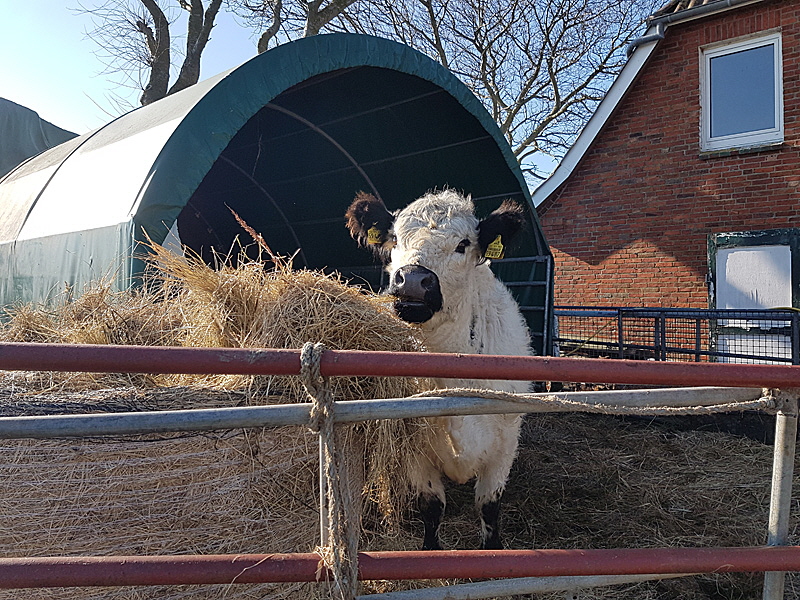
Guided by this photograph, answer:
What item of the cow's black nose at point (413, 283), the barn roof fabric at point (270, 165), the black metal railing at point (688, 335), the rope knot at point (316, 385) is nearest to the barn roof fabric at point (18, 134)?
the barn roof fabric at point (270, 165)

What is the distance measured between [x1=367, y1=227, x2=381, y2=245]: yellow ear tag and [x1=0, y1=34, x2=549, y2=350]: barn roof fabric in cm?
117

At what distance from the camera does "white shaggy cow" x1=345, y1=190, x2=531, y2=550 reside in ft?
10.2

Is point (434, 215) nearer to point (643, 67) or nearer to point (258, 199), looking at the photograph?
point (258, 199)

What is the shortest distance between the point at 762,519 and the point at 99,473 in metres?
4.26

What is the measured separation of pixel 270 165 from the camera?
7.73 meters

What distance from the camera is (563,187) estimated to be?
430 inches

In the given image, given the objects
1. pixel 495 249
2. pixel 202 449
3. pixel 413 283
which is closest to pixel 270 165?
pixel 495 249

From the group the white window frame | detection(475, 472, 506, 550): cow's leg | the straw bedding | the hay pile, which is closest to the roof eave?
the white window frame

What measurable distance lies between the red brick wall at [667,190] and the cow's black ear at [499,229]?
665 centimetres

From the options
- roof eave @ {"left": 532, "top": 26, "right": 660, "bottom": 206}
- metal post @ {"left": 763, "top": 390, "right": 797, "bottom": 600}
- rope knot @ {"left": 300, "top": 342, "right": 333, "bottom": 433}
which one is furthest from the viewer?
roof eave @ {"left": 532, "top": 26, "right": 660, "bottom": 206}

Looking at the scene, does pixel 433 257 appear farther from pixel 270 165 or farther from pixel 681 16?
pixel 681 16

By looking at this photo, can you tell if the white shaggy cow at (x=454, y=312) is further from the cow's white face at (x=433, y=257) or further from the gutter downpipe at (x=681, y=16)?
the gutter downpipe at (x=681, y=16)

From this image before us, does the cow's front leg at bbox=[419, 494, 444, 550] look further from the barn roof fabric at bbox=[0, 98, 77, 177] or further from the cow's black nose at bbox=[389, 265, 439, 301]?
the barn roof fabric at bbox=[0, 98, 77, 177]

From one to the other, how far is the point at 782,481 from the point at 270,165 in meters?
7.04
